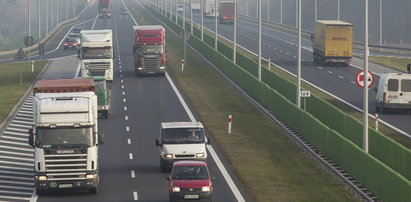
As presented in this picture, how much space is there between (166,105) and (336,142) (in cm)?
2613

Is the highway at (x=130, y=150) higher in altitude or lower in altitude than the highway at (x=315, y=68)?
Answer: lower

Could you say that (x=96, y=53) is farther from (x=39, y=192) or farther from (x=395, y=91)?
(x=39, y=192)

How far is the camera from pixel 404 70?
3947 inches

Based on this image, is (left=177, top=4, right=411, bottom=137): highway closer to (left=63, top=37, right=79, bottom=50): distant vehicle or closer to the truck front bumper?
(left=63, top=37, right=79, bottom=50): distant vehicle

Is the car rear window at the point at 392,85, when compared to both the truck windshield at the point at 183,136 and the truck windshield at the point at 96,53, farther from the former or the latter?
the truck windshield at the point at 96,53

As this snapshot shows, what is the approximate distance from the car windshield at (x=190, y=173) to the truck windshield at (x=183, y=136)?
6.79 meters

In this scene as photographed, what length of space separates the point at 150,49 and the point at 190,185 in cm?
5217

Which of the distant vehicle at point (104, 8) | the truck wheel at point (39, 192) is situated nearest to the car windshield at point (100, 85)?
the truck wheel at point (39, 192)

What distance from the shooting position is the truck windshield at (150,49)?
3533 inches

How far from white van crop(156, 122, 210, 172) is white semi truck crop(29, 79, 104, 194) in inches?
220

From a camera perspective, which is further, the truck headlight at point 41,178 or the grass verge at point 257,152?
the grass verge at point 257,152

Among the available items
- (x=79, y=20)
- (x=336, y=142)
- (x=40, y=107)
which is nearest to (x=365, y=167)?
(x=336, y=142)

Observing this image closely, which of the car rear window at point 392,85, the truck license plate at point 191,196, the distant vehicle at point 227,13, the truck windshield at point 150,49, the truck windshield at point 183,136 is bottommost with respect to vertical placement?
the truck license plate at point 191,196

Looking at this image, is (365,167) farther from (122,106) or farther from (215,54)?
(215,54)
